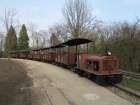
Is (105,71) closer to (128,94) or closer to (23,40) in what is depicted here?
(128,94)

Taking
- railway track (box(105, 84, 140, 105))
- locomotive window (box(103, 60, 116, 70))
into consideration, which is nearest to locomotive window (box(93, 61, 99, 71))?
locomotive window (box(103, 60, 116, 70))

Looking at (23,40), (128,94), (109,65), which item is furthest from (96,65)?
(23,40)

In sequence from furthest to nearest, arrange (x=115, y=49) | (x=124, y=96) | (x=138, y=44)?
(x=115, y=49) → (x=138, y=44) → (x=124, y=96)

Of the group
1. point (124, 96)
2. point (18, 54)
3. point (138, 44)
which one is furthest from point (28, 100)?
point (18, 54)

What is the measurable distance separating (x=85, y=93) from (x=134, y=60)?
16.7 metres

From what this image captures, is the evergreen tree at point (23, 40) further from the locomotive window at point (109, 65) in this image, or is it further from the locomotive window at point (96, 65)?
the locomotive window at point (109, 65)

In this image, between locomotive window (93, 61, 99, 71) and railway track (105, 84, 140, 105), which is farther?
locomotive window (93, 61, 99, 71)

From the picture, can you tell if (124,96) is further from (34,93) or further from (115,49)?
(115,49)

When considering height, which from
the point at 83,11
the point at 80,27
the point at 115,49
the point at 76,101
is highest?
the point at 83,11

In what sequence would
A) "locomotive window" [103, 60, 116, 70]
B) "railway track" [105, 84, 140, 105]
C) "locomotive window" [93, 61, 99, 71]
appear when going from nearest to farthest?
"railway track" [105, 84, 140, 105]
"locomotive window" [103, 60, 116, 70]
"locomotive window" [93, 61, 99, 71]

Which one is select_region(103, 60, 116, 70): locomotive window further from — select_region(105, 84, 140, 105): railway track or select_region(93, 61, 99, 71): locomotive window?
select_region(105, 84, 140, 105): railway track

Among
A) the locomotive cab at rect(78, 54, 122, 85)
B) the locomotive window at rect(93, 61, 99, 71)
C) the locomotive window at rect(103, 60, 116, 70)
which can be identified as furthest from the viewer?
the locomotive window at rect(93, 61, 99, 71)

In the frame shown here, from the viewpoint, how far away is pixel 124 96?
9.83 meters

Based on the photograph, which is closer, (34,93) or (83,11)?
(34,93)
